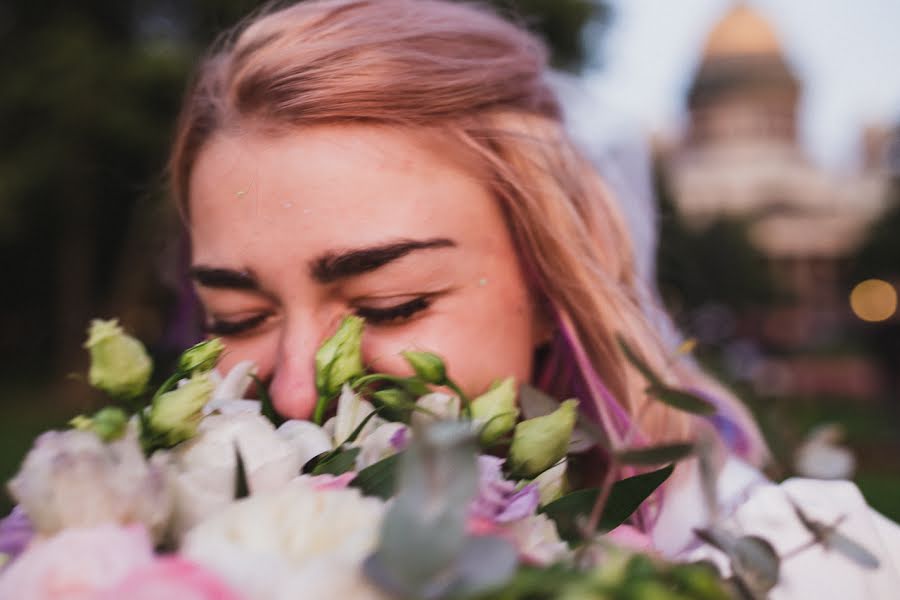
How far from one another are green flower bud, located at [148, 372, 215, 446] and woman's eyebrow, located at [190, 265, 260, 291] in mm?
449

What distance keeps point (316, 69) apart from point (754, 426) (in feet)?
3.38

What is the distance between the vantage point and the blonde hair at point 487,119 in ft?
4.10

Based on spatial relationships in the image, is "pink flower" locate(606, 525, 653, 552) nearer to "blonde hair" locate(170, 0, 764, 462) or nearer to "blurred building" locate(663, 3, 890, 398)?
"blonde hair" locate(170, 0, 764, 462)

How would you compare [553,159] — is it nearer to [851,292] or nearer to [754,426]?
[754,426]

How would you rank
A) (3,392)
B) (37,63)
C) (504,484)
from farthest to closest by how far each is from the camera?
(3,392), (37,63), (504,484)

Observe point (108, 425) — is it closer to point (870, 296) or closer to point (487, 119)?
point (487, 119)

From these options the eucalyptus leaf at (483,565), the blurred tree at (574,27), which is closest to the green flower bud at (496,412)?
the eucalyptus leaf at (483,565)

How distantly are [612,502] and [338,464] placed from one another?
263mm

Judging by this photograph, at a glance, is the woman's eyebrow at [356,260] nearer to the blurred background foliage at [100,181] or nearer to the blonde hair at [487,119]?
the blonde hair at [487,119]

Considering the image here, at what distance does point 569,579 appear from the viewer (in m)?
0.51

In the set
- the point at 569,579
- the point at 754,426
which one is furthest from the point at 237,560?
the point at 754,426

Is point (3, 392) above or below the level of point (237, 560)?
below

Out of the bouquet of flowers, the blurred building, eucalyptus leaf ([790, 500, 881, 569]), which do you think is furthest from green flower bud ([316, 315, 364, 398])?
the blurred building

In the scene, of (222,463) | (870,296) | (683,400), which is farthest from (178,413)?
(870,296)
